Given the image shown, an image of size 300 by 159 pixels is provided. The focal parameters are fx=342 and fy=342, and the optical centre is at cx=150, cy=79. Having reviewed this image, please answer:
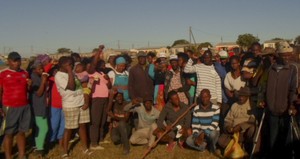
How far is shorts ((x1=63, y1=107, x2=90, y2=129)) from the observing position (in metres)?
7.64

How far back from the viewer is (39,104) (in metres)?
7.84

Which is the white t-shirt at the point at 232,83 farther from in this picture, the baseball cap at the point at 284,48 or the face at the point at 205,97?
the baseball cap at the point at 284,48

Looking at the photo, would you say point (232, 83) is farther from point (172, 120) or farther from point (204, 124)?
point (172, 120)

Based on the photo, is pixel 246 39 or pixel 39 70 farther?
pixel 246 39

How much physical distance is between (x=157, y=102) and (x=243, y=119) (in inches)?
95.0

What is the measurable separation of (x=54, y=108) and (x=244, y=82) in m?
4.63

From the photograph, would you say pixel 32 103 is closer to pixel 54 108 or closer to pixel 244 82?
pixel 54 108

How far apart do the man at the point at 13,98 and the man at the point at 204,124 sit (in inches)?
151

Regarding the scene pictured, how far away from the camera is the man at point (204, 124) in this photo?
799 cm

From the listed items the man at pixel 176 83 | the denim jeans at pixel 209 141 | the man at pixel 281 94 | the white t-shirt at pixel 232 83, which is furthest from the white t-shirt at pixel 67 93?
the man at pixel 281 94

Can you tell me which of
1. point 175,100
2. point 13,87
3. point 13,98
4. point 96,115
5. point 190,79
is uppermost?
point 13,87

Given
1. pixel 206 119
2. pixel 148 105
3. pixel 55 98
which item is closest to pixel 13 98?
pixel 55 98

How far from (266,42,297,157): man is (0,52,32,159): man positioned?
16.5ft

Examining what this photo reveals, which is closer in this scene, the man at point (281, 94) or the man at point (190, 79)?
the man at point (281, 94)
